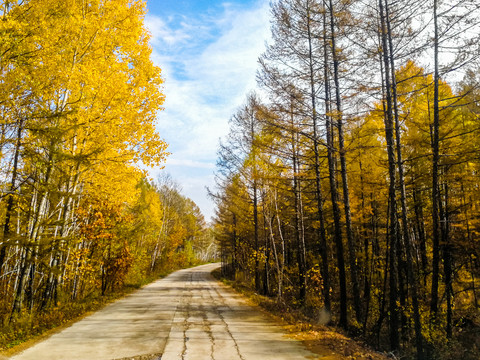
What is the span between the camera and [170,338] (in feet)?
19.4

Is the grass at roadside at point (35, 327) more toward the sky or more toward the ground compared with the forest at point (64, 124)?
more toward the ground

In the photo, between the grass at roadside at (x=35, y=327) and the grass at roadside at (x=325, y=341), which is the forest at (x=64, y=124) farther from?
the grass at roadside at (x=325, y=341)

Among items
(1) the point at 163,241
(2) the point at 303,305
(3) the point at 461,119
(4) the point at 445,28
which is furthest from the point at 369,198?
(1) the point at 163,241

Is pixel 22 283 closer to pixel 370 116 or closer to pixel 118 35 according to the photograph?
pixel 118 35

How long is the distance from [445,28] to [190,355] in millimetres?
9877

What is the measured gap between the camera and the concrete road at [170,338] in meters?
4.86

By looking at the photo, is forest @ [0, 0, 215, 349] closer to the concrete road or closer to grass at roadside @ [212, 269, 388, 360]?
the concrete road

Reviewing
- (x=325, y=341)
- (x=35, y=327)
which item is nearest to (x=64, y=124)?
(x=35, y=327)

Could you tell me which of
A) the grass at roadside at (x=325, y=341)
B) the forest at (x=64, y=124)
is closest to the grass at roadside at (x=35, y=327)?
the forest at (x=64, y=124)

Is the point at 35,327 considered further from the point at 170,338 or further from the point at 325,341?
the point at 325,341

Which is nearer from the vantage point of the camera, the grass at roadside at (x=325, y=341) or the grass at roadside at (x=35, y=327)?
the grass at roadside at (x=325, y=341)

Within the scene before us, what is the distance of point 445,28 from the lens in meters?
8.09

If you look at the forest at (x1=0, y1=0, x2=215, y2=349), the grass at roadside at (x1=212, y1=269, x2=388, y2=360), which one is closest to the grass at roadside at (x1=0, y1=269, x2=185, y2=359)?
the forest at (x1=0, y1=0, x2=215, y2=349)

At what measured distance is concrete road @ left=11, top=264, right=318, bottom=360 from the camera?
16.0 feet
